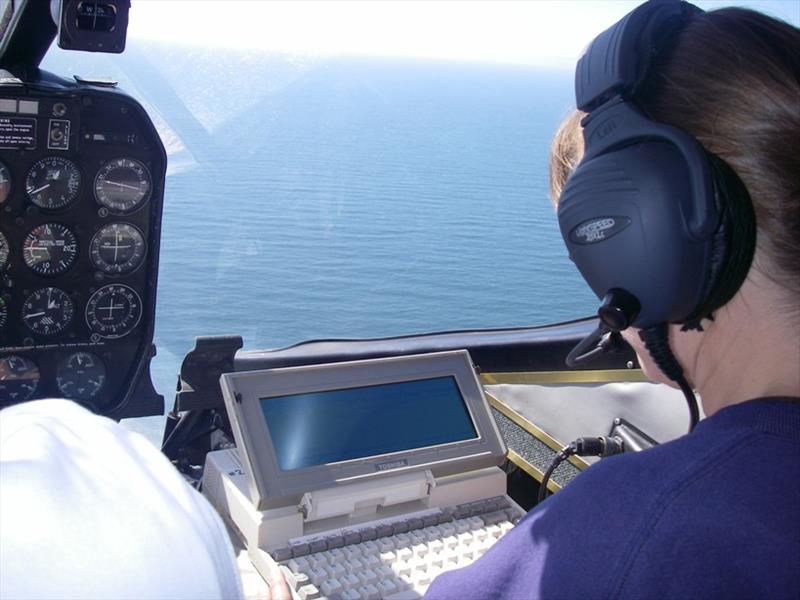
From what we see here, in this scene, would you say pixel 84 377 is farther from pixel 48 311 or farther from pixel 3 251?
pixel 3 251

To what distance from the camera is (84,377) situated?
218cm

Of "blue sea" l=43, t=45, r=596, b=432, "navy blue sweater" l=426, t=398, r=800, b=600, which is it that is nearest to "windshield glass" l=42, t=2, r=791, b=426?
"blue sea" l=43, t=45, r=596, b=432

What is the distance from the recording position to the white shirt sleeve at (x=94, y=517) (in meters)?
0.56

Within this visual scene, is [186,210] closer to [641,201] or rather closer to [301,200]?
[301,200]

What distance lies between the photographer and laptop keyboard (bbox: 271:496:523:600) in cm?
147

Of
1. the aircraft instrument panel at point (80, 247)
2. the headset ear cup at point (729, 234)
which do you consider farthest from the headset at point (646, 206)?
the aircraft instrument panel at point (80, 247)

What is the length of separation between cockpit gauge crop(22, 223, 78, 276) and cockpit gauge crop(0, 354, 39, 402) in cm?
18

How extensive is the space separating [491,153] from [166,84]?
79cm

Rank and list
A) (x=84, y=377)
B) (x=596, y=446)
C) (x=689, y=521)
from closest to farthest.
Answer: (x=689, y=521) < (x=596, y=446) < (x=84, y=377)

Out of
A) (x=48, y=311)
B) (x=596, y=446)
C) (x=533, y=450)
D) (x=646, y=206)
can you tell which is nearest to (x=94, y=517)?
(x=646, y=206)

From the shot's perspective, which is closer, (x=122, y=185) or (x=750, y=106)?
(x=750, y=106)

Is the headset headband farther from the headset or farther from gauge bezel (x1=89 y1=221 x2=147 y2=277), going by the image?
gauge bezel (x1=89 y1=221 x2=147 y2=277)

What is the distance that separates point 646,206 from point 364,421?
0.83 metres

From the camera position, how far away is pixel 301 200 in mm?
2100
